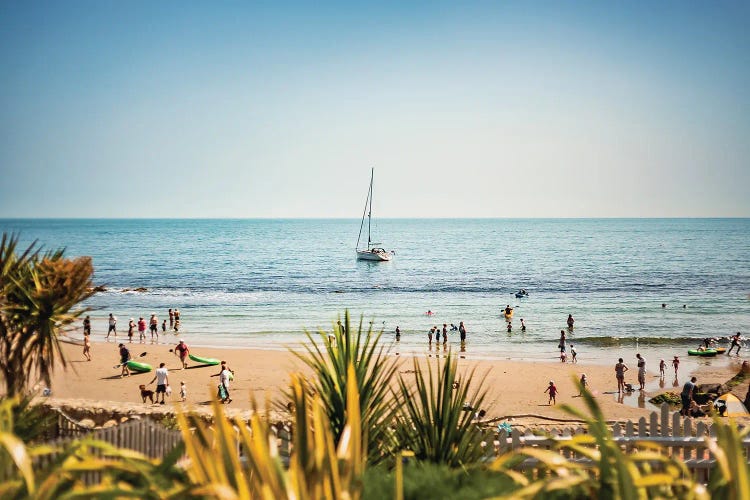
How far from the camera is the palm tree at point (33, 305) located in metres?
9.44

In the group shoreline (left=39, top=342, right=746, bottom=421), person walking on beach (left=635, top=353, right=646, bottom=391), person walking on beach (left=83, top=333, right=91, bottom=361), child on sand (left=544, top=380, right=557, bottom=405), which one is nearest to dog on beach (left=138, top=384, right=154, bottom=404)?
shoreline (left=39, top=342, right=746, bottom=421)

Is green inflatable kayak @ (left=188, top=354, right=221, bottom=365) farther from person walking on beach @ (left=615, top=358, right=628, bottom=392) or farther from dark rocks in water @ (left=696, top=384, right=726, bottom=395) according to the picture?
dark rocks in water @ (left=696, top=384, right=726, bottom=395)

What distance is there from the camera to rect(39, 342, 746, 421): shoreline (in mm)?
20891

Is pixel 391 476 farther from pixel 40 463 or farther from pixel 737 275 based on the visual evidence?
pixel 737 275

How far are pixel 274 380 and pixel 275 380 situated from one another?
6cm

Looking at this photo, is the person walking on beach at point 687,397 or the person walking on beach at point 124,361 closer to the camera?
the person walking on beach at point 687,397

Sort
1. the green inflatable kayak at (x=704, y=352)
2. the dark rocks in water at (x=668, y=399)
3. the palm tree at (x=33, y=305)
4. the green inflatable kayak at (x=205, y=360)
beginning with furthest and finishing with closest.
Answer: the green inflatable kayak at (x=704, y=352), the green inflatable kayak at (x=205, y=360), the dark rocks in water at (x=668, y=399), the palm tree at (x=33, y=305)

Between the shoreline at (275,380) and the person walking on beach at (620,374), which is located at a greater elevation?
the person walking on beach at (620,374)

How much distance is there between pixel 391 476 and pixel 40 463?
3.27 m

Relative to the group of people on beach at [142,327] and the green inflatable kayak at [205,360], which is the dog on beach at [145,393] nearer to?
the green inflatable kayak at [205,360]

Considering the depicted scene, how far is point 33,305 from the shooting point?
30.9ft

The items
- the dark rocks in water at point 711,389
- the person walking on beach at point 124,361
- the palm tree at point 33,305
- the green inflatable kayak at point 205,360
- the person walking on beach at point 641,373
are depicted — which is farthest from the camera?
the green inflatable kayak at point 205,360

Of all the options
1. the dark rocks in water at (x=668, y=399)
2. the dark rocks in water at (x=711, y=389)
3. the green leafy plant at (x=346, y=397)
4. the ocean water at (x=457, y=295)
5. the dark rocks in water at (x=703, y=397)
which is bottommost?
the ocean water at (x=457, y=295)

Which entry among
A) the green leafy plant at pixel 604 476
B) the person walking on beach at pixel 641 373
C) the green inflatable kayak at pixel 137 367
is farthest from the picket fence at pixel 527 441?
the green inflatable kayak at pixel 137 367
